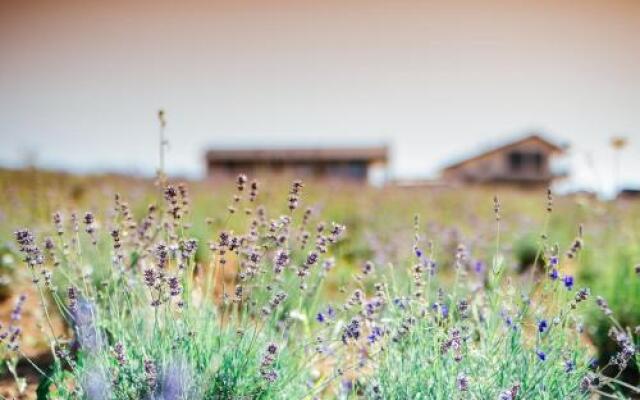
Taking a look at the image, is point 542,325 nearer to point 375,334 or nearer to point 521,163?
point 375,334

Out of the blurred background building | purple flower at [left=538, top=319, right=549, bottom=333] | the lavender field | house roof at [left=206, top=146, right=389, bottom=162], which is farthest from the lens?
the blurred background building

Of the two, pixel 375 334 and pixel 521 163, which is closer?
pixel 375 334

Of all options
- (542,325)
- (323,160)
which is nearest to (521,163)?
(323,160)

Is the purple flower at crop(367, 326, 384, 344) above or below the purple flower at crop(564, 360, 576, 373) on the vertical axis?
above

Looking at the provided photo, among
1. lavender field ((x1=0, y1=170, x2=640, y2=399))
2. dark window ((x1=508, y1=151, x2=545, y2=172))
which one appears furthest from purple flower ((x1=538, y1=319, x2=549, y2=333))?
dark window ((x1=508, y1=151, x2=545, y2=172))

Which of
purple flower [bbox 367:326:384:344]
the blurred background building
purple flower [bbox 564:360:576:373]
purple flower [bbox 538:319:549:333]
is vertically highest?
the blurred background building

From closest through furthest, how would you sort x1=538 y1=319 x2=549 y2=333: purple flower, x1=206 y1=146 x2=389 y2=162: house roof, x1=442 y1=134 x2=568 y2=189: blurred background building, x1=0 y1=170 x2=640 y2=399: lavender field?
x1=0 y1=170 x2=640 y2=399: lavender field, x1=538 y1=319 x2=549 y2=333: purple flower, x1=206 y1=146 x2=389 y2=162: house roof, x1=442 y1=134 x2=568 y2=189: blurred background building

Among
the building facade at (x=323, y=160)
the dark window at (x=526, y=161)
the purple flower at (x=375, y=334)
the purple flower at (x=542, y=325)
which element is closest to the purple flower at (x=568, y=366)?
the purple flower at (x=542, y=325)

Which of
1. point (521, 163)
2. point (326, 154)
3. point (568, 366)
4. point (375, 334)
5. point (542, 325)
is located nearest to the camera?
point (568, 366)

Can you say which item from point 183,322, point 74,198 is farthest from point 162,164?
point 74,198

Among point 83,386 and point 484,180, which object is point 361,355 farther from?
point 484,180

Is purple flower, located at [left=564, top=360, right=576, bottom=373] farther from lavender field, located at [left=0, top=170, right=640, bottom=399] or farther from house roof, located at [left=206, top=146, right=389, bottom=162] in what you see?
house roof, located at [left=206, top=146, right=389, bottom=162]

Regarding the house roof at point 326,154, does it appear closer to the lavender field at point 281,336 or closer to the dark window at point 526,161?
the dark window at point 526,161

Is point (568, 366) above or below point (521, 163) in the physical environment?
below
